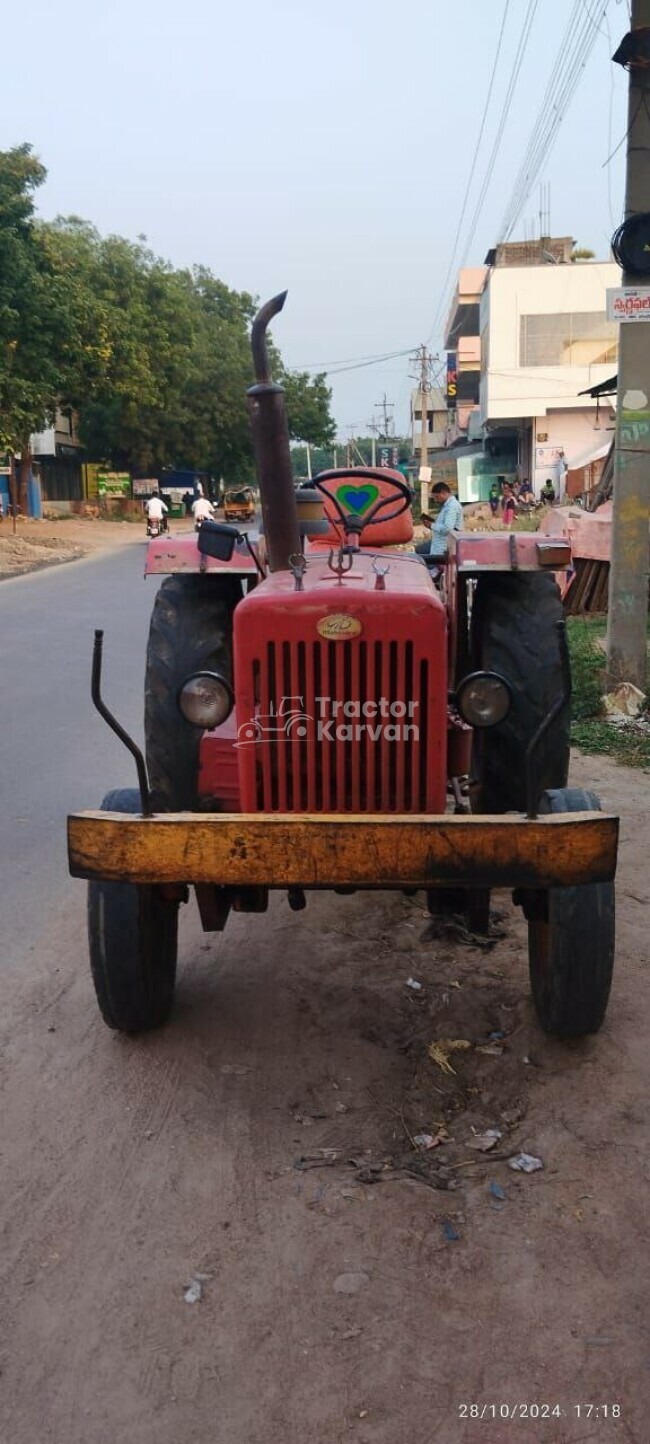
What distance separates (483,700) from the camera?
3.87 meters

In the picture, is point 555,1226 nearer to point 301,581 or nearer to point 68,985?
point 301,581

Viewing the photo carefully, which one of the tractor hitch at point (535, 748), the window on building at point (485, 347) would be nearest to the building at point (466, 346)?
the window on building at point (485, 347)

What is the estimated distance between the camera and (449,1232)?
3.05m

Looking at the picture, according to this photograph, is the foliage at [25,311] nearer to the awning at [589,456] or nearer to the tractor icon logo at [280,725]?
the awning at [589,456]

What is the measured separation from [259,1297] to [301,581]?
199 cm

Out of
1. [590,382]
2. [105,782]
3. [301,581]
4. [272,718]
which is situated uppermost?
[590,382]

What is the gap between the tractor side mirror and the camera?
4469mm

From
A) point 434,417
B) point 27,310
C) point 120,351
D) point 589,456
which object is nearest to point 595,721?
point 27,310

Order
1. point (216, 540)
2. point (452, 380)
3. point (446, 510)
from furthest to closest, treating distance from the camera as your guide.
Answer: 1. point (452, 380)
2. point (446, 510)
3. point (216, 540)

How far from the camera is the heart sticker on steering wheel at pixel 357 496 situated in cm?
514

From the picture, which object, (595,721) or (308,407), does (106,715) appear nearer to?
(595,721)

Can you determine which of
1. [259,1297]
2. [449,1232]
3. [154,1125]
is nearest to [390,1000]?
[154,1125]

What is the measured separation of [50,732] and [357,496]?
14.9 ft

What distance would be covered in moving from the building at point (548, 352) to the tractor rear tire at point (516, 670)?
4178 centimetres
